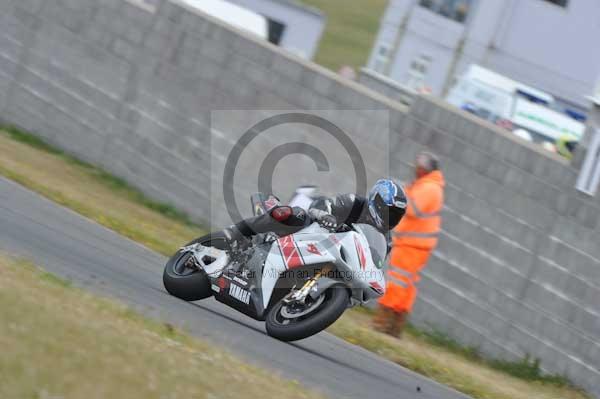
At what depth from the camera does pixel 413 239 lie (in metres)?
11.7

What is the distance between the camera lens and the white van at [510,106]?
22.3 metres

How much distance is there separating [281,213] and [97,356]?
323 centimetres

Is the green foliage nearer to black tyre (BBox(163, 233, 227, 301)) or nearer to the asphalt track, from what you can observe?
the asphalt track

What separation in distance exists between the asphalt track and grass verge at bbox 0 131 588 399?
47 centimetres

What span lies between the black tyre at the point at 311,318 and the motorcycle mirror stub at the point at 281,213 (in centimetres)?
65

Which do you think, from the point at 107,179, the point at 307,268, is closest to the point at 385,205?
the point at 307,268

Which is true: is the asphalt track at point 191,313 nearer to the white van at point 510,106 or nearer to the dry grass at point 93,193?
the dry grass at point 93,193

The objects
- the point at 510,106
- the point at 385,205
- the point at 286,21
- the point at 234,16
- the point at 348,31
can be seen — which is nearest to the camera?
the point at 385,205

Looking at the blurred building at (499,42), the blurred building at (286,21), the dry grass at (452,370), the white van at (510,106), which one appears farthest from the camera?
the blurred building at (499,42)

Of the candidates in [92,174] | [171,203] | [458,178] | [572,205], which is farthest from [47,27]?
[572,205]

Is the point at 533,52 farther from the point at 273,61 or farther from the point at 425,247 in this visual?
the point at 425,247

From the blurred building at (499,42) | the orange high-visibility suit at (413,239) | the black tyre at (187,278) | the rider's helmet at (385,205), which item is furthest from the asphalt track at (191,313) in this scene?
the blurred building at (499,42)

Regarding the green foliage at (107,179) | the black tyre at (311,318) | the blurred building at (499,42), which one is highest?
the blurred building at (499,42)

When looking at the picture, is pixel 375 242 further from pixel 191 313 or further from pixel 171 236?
pixel 171 236
